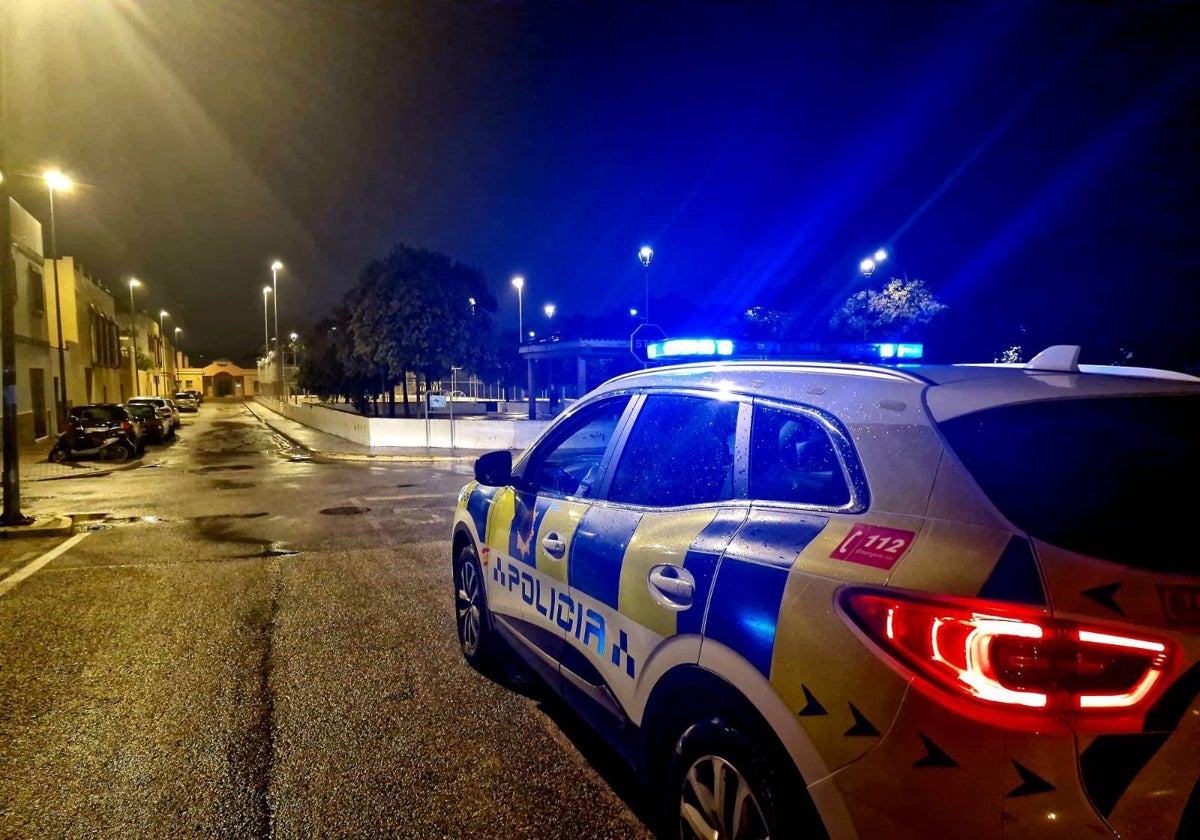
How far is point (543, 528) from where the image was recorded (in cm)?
346

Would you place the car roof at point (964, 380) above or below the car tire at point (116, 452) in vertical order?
above

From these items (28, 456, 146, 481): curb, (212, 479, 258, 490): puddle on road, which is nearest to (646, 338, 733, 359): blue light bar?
(212, 479, 258, 490): puddle on road

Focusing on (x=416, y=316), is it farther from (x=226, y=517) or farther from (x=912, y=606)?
(x=912, y=606)

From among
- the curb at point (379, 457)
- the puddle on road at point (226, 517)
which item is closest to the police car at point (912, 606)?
the puddle on road at point (226, 517)

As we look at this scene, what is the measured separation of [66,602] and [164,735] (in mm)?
3283

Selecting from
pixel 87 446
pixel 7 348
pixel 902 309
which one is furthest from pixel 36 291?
pixel 902 309

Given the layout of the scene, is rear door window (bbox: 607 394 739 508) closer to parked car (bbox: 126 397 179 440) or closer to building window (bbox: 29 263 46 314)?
parked car (bbox: 126 397 179 440)

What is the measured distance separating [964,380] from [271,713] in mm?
3753

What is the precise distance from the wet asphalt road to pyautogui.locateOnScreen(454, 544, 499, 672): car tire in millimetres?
108

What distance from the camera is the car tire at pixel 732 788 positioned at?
1845 millimetres

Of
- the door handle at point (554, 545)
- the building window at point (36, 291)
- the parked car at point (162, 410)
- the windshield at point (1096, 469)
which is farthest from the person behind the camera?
the parked car at point (162, 410)

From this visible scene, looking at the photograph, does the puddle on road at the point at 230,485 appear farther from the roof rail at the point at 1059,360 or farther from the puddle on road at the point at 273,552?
the roof rail at the point at 1059,360

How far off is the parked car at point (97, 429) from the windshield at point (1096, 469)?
22166mm

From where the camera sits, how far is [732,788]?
2.05 meters
